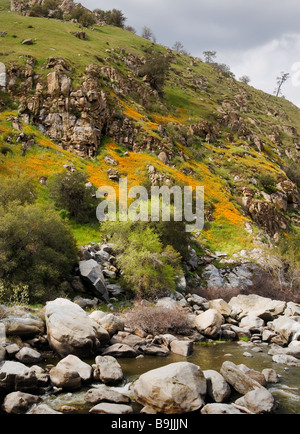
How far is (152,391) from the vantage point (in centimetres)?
1137

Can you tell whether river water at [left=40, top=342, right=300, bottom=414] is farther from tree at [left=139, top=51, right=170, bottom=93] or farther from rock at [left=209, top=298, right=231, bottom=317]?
tree at [left=139, top=51, right=170, bottom=93]

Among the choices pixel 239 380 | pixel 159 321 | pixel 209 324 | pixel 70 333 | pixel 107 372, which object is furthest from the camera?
pixel 209 324

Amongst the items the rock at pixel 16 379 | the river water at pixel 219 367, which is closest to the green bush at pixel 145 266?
the river water at pixel 219 367

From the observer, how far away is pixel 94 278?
27219 mm

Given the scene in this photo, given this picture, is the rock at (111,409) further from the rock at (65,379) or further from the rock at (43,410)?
the rock at (65,379)

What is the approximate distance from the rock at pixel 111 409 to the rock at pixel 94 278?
1637 cm

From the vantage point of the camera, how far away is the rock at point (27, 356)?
571 inches

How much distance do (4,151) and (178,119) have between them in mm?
49084

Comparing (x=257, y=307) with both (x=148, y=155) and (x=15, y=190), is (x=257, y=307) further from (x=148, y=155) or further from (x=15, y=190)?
(x=148, y=155)

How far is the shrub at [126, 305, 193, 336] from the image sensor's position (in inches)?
855

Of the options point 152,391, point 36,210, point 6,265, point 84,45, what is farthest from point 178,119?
point 152,391

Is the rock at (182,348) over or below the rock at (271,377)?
below

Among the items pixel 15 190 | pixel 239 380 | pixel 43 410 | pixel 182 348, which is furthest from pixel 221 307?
pixel 15 190

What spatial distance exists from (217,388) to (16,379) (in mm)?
7602
